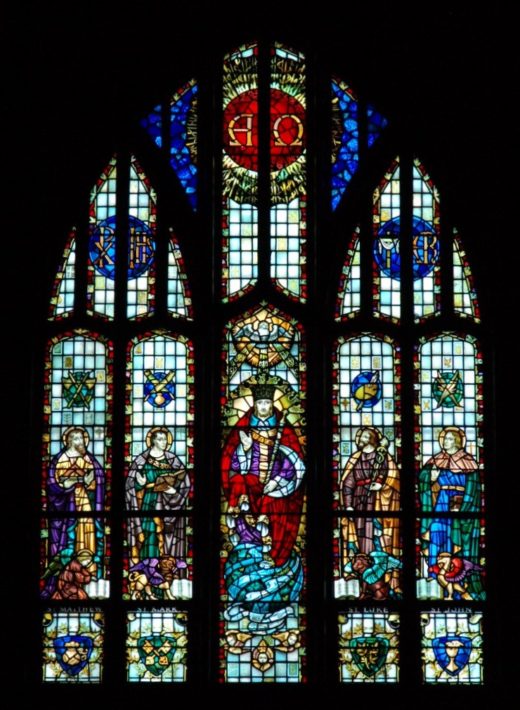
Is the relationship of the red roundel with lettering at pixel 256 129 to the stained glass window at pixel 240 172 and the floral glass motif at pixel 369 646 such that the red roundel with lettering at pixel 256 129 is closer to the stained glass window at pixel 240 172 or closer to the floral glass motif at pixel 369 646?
the stained glass window at pixel 240 172

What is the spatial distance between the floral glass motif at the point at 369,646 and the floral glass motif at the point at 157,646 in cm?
113

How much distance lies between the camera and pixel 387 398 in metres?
13.5

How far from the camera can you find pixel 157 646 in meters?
13.2

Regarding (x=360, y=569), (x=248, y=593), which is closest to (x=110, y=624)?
(x=248, y=593)

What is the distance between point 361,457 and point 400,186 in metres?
2.06

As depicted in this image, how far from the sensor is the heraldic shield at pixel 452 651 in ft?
43.1

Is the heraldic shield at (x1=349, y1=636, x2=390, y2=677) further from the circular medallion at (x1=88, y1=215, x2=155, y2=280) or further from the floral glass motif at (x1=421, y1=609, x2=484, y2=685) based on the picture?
the circular medallion at (x1=88, y1=215, x2=155, y2=280)

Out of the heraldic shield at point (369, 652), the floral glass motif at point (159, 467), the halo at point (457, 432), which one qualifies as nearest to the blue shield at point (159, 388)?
the floral glass motif at point (159, 467)

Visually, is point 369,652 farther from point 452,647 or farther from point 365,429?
point 365,429

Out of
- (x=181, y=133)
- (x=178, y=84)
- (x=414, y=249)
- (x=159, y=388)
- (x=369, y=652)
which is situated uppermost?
(x=178, y=84)

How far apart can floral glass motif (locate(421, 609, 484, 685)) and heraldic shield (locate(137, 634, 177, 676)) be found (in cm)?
179

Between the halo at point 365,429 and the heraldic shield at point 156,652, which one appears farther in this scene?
the halo at point 365,429

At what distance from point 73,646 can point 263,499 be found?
67.1 inches

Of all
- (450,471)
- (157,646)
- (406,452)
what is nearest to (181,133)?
(406,452)
